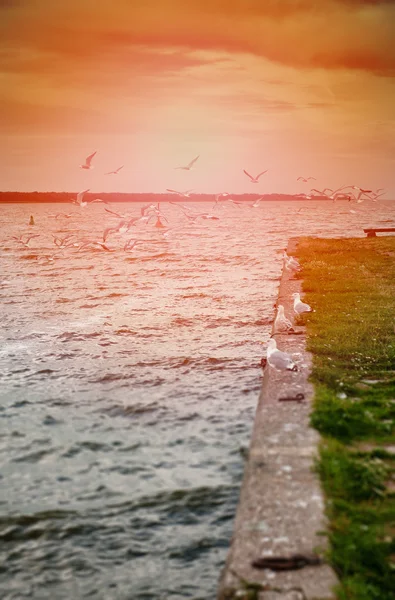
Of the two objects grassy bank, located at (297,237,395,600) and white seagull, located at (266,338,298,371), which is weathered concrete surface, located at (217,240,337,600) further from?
white seagull, located at (266,338,298,371)

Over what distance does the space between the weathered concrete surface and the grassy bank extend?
147mm

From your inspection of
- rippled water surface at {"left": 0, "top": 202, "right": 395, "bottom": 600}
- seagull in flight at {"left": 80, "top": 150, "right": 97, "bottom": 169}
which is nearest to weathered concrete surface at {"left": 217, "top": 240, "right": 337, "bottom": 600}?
rippled water surface at {"left": 0, "top": 202, "right": 395, "bottom": 600}

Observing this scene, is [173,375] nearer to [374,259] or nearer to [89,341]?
[89,341]

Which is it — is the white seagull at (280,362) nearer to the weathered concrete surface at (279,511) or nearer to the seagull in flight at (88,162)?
the weathered concrete surface at (279,511)

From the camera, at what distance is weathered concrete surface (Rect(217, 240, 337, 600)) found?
4.01 metres

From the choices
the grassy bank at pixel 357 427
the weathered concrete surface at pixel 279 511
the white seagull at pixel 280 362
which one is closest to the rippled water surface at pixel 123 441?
the weathered concrete surface at pixel 279 511

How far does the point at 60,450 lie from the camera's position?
7.51 metres

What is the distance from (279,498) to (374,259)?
2016cm

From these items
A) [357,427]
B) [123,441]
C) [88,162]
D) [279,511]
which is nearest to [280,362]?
[357,427]

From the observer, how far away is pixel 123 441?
7.64 metres

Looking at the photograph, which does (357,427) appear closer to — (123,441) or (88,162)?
(123,441)

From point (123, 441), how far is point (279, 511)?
3218 millimetres

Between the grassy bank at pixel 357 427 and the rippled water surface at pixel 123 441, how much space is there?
1.16 meters

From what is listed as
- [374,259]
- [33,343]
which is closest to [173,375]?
[33,343]
